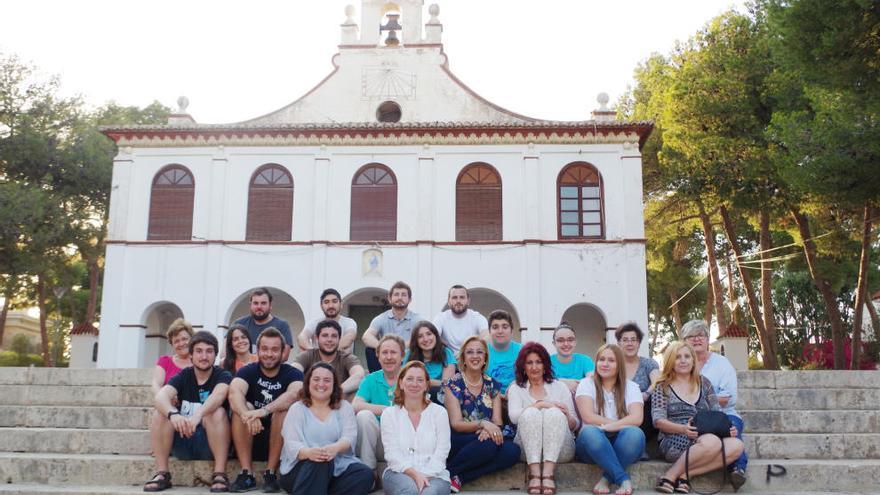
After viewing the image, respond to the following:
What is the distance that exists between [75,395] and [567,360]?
6.01 metres

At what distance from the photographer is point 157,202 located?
20.0 metres

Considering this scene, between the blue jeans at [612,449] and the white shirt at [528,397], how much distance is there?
0.34 metres

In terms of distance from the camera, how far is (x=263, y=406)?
683cm

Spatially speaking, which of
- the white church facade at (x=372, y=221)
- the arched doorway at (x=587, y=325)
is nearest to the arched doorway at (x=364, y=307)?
the white church facade at (x=372, y=221)

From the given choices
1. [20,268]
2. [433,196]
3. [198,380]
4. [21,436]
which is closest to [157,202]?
[20,268]

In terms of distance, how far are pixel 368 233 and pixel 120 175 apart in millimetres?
6916

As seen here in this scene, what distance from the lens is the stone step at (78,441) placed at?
7.68 m

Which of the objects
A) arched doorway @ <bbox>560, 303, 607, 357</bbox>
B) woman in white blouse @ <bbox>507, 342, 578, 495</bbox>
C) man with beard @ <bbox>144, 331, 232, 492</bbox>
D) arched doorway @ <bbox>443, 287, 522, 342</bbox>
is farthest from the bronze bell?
woman in white blouse @ <bbox>507, 342, 578, 495</bbox>

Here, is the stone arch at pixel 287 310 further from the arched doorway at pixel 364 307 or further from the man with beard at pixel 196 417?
the man with beard at pixel 196 417

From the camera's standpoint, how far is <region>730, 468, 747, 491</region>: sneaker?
256 inches

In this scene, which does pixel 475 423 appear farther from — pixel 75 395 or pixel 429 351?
pixel 75 395

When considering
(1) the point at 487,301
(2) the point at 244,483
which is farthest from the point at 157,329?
(2) the point at 244,483

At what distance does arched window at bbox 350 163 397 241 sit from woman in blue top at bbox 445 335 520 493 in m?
12.7

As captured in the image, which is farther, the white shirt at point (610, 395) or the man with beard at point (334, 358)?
the man with beard at point (334, 358)
